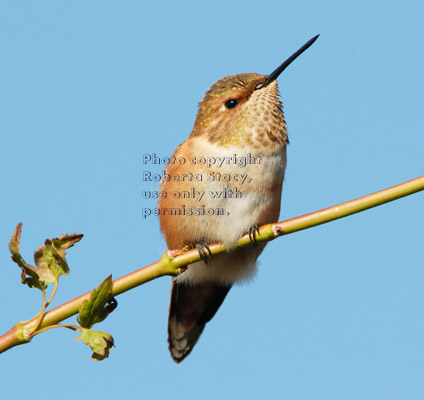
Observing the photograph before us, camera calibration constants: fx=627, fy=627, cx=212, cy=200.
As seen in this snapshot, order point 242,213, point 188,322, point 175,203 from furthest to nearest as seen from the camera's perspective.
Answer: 1. point 188,322
2. point 175,203
3. point 242,213

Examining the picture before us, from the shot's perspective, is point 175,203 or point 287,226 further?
point 175,203

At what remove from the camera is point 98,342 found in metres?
2.11

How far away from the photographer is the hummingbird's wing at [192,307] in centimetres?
A: 564

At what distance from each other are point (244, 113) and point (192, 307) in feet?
6.72

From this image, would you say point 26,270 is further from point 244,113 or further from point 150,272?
point 244,113

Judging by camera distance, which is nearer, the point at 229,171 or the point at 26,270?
the point at 26,270

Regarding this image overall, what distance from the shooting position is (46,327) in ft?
6.57

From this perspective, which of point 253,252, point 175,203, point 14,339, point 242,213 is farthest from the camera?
point 253,252

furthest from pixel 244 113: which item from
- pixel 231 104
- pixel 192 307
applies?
pixel 192 307

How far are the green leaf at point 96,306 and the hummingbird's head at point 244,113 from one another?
253 cm

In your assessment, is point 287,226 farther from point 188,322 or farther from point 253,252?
point 188,322

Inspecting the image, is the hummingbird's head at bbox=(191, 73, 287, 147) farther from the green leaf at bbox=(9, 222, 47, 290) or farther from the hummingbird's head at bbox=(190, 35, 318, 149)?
the green leaf at bbox=(9, 222, 47, 290)

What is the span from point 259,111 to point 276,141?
254 millimetres

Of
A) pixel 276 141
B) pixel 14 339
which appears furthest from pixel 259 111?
pixel 14 339
